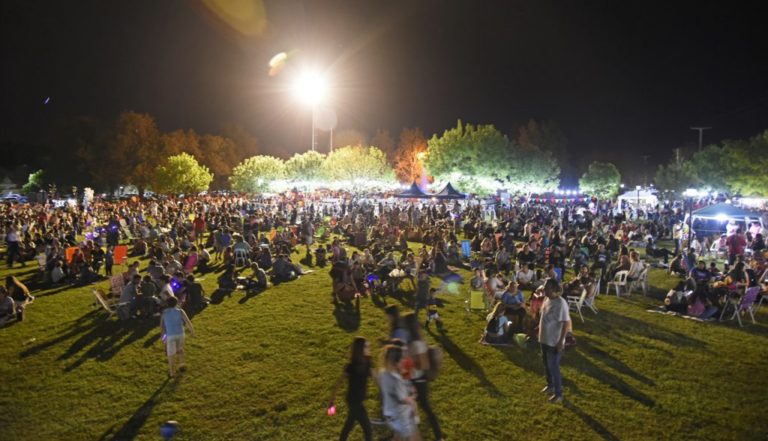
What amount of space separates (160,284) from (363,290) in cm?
534

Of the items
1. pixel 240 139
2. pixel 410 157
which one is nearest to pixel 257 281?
pixel 410 157

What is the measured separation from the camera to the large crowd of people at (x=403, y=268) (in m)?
6.06

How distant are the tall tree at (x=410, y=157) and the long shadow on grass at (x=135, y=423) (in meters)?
67.7

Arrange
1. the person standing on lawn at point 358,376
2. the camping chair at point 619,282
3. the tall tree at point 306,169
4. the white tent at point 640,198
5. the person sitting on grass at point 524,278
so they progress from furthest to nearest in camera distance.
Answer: the tall tree at point 306,169
the white tent at point 640,198
the person sitting on grass at point 524,278
the camping chair at point 619,282
the person standing on lawn at point 358,376

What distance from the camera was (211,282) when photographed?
14336mm

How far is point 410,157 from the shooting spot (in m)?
75.4

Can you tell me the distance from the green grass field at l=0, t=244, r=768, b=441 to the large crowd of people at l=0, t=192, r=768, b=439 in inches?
24.2

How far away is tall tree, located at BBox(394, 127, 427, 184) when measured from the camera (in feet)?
245

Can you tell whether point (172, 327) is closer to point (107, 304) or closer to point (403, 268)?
point (107, 304)

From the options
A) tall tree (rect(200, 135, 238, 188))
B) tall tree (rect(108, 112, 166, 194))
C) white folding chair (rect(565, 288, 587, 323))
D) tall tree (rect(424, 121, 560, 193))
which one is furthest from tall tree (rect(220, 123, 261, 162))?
white folding chair (rect(565, 288, 587, 323))

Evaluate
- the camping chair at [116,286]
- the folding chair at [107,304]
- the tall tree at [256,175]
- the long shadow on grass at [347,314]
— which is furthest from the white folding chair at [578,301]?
the tall tree at [256,175]

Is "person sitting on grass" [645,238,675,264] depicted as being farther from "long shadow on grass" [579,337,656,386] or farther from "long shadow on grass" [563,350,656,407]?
"long shadow on grass" [563,350,656,407]

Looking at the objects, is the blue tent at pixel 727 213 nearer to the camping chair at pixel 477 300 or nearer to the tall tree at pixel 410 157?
the camping chair at pixel 477 300

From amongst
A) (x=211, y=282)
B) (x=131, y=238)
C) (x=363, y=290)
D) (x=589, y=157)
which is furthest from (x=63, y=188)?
(x=589, y=157)
